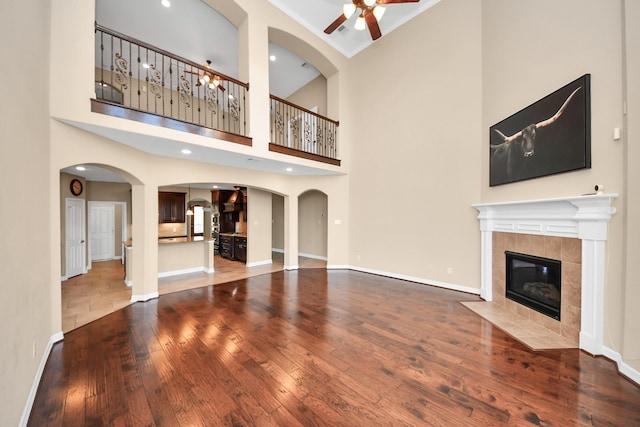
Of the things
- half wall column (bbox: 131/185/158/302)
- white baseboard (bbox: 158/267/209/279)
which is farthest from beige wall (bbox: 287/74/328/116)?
white baseboard (bbox: 158/267/209/279)

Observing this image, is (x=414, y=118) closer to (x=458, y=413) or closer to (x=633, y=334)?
(x=633, y=334)

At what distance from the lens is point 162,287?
16.3 ft

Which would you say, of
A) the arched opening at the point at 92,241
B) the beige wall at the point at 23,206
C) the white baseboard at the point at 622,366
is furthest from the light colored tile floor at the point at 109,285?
the white baseboard at the point at 622,366

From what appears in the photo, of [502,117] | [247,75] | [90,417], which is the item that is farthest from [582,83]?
[90,417]

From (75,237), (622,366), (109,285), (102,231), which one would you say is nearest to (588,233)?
(622,366)

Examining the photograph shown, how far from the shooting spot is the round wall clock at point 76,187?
6.20 meters

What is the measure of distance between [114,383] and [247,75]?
4686 mm

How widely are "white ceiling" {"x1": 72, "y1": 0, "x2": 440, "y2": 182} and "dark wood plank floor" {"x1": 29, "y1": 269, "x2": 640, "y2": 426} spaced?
2.74 m

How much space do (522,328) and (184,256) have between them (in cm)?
689

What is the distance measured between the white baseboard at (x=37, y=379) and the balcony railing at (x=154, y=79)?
288cm

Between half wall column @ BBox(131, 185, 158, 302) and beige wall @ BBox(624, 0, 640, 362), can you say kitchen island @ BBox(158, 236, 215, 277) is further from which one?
beige wall @ BBox(624, 0, 640, 362)

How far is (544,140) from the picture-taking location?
3160mm

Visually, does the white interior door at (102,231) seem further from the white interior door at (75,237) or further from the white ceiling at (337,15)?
the white ceiling at (337,15)

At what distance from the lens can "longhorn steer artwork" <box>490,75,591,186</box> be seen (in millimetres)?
2736
